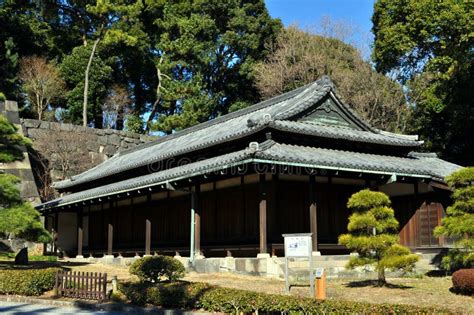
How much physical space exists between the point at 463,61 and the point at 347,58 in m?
18.5

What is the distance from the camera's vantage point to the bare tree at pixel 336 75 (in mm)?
42812

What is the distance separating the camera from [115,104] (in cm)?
5034

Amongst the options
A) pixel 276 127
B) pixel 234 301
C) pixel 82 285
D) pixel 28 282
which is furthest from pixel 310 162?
pixel 28 282

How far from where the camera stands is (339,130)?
74.2 ft

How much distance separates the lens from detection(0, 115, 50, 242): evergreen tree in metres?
17.7

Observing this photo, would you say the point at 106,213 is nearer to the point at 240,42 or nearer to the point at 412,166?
the point at 412,166

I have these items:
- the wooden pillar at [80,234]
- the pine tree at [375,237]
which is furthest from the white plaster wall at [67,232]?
the pine tree at [375,237]

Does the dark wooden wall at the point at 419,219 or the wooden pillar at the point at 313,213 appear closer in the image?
the wooden pillar at the point at 313,213

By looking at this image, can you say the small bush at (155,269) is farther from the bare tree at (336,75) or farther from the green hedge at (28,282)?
the bare tree at (336,75)

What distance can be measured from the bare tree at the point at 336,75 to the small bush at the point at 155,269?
30.7m

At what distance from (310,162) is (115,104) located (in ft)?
117

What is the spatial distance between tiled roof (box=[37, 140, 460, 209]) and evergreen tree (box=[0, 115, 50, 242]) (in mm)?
4703

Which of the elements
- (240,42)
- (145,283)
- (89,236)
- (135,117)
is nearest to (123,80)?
(135,117)

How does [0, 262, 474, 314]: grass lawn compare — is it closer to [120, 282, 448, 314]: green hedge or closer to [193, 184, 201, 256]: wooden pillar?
[193, 184, 201, 256]: wooden pillar
